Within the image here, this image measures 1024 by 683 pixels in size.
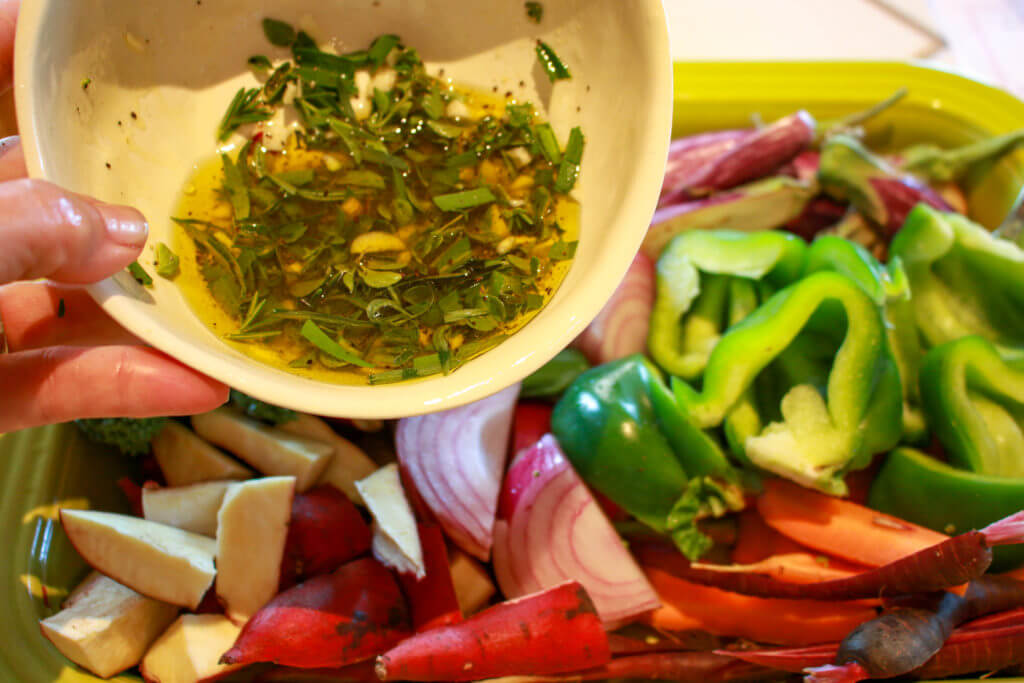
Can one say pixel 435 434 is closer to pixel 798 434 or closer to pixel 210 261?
pixel 210 261

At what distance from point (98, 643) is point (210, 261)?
0.52 metres

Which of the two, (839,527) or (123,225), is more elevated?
(123,225)

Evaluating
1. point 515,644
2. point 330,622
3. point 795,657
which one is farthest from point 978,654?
point 330,622

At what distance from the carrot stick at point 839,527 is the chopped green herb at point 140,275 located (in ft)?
3.02

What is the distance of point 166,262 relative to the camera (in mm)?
755

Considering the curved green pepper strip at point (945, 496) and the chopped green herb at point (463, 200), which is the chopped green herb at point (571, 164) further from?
the curved green pepper strip at point (945, 496)

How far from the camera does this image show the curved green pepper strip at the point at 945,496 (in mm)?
964

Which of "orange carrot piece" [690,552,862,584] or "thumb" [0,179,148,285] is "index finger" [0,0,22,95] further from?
"orange carrot piece" [690,552,862,584]

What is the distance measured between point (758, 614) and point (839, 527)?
0.18 metres

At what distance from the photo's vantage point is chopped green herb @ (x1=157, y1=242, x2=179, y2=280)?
0.75 m

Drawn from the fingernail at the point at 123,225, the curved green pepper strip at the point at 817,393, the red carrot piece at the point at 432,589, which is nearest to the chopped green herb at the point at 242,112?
the fingernail at the point at 123,225

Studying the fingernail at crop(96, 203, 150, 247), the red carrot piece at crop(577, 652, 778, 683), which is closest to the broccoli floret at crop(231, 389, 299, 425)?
the fingernail at crop(96, 203, 150, 247)

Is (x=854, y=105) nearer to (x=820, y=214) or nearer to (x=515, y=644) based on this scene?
(x=820, y=214)

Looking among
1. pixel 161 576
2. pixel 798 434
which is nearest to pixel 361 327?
pixel 161 576
